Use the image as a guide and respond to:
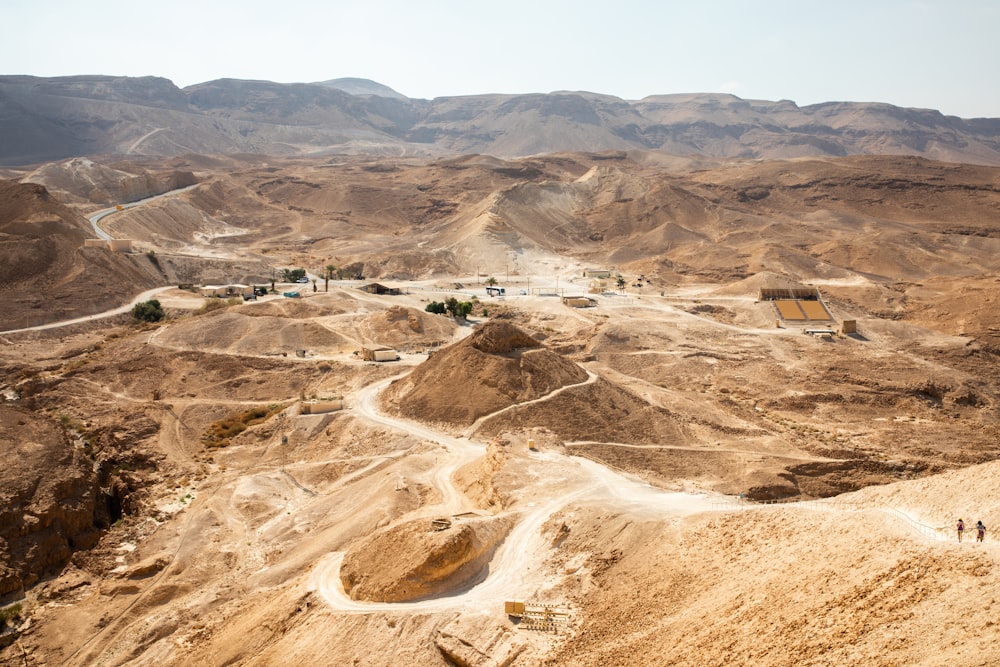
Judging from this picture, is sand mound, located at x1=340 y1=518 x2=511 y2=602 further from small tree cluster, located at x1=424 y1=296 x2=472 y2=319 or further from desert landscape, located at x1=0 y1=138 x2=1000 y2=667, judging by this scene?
small tree cluster, located at x1=424 y1=296 x2=472 y2=319

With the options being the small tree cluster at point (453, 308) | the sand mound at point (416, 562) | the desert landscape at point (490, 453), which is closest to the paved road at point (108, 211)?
the desert landscape at point (490, 453)

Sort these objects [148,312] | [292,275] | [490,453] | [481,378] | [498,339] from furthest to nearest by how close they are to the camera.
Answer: [292,275], [148,312], [498,339], [481,378], [490,453]

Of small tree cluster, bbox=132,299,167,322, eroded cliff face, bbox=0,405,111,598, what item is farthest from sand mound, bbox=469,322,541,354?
small tree cluster, bbox=132,299,167,322

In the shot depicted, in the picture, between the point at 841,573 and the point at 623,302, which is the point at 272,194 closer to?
the point at 623,302

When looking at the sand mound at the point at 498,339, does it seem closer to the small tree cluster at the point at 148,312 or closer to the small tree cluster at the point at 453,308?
the small tree cluster at the point at 453,308

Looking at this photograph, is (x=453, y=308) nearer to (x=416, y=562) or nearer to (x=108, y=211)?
(x=416, y=562)

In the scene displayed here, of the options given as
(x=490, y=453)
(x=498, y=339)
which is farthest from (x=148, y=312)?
(x=490, y=453)
